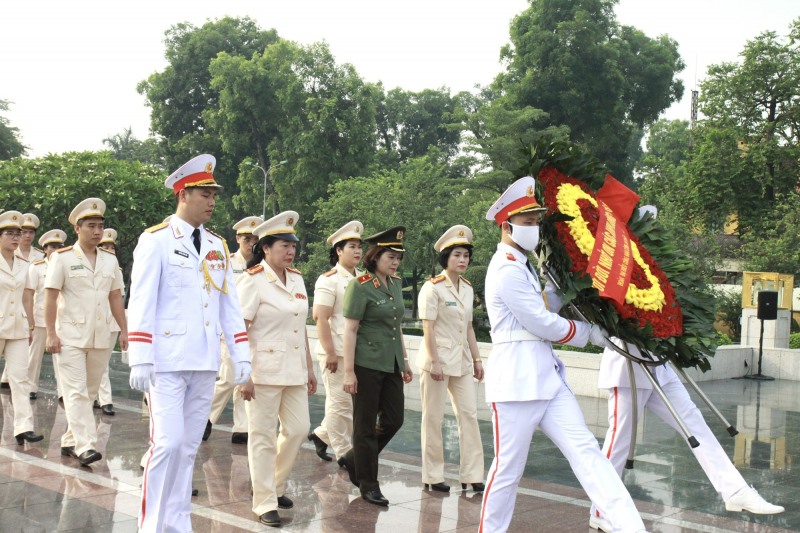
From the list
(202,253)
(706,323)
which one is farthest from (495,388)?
(202,253)

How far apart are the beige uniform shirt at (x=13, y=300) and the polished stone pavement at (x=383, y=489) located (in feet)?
3.25

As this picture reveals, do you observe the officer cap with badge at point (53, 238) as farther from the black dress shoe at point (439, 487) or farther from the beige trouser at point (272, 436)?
the black dress shoe at point (439, 487)

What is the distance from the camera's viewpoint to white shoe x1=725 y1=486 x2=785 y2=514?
569 centimetres

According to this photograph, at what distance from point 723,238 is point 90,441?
97.2ft

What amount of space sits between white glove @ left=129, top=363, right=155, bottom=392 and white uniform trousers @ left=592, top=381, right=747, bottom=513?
2870 millimetres

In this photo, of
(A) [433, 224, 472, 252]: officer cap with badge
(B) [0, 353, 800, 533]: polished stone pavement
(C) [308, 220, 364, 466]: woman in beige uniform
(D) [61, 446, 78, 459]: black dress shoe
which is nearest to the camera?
(B) [0, 353, 800, 533]: polished stone pavement

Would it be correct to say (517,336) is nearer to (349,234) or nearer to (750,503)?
(750,503)

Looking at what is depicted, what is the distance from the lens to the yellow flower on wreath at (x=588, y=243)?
508cm

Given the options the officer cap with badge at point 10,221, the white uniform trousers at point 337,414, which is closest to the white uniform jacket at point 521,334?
the white uniform trousers at point 337,414

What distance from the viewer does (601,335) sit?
509cm

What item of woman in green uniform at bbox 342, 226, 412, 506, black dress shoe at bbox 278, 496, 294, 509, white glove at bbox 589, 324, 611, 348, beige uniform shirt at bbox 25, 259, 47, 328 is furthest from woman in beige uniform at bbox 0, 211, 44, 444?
white glove at bbox 589, 324, 611, 348

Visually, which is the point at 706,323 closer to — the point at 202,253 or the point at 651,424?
the point at 202,253

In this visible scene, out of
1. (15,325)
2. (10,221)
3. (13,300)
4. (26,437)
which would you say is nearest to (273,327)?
(26,437)

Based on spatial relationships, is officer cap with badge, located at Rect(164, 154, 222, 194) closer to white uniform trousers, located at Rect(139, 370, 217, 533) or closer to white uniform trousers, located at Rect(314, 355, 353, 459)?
white uniform trousers, located at Rect(139, 370, 217, 533)
